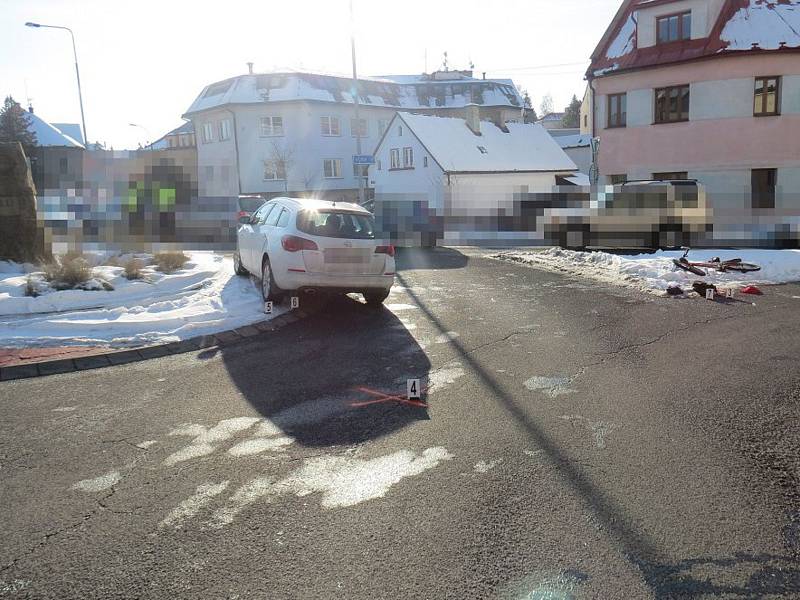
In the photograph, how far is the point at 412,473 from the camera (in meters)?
4.46

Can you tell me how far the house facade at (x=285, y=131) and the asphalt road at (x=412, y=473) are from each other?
40.4m

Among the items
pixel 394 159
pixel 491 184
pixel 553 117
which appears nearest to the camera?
pixel 491 184

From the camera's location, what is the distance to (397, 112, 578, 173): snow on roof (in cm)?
3956

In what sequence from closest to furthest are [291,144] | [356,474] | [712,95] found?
[356,474], [712,95], [291,144]

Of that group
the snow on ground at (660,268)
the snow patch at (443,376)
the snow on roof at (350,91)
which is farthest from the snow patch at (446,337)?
the snow on roof at (350,91)

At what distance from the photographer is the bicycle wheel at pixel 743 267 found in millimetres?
13586

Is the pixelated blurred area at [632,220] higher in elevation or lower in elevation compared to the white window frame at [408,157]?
lower

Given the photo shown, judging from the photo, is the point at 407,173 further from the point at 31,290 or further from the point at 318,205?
the point at 31,290

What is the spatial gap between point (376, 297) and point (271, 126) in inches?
1634

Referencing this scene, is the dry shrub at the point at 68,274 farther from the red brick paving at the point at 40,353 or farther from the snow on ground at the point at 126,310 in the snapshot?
the red brick paving at the point at 40,353

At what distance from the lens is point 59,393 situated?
629 cm

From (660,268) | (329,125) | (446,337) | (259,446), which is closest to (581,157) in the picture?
(329,125)

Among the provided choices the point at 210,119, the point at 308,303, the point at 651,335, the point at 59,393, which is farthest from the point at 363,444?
the point at 210,119

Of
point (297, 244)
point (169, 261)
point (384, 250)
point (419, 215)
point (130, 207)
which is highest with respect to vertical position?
point (130, 207)
